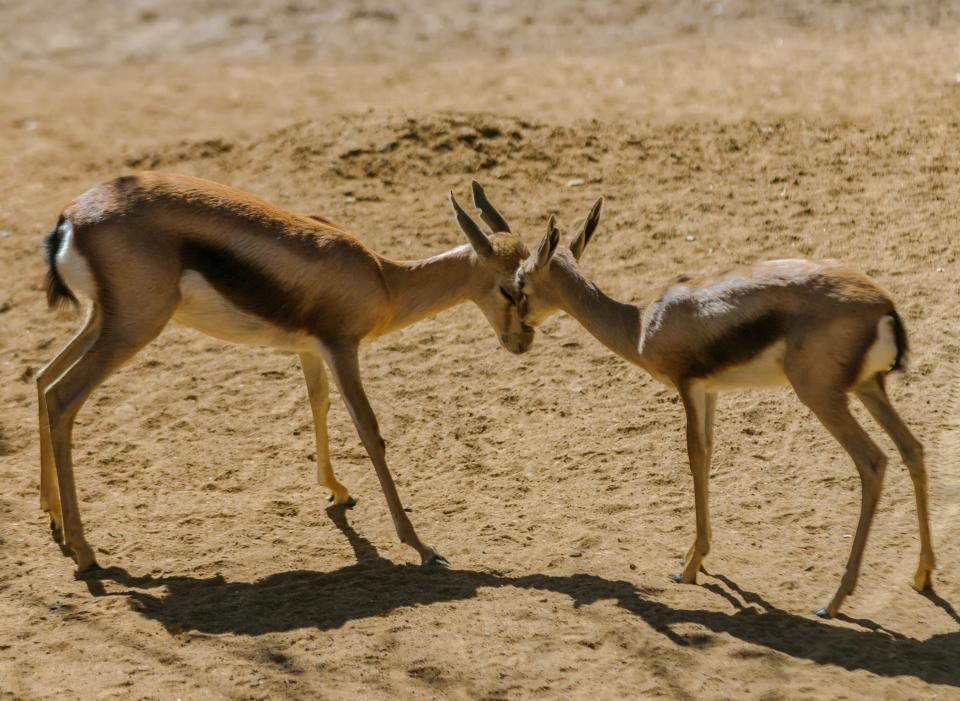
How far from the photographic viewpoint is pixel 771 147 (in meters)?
12.2

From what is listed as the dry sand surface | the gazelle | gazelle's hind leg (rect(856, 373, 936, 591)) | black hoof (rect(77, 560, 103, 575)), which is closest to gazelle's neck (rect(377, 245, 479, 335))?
the gazelle

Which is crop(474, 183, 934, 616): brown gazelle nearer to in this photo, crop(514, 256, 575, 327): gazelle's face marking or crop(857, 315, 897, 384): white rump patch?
crop(857, 315, 897, 384): white rump patch

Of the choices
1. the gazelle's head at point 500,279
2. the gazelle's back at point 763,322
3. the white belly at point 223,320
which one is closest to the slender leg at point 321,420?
the white belly at point 223,320

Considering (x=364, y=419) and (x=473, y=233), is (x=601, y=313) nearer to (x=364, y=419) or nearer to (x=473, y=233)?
(x=473, y=233)

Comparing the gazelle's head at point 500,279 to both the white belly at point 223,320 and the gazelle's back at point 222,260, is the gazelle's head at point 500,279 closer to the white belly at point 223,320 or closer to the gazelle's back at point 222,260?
the gazelle's back at point 222,260

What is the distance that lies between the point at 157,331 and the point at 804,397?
365 centimetres

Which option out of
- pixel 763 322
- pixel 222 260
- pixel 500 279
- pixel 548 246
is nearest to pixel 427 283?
pixel 500 279

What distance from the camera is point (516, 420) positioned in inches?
349

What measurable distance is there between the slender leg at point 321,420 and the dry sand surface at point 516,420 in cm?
18

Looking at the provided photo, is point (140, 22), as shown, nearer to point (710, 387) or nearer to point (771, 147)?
point (771, 147)

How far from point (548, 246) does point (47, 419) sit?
3274 millimetres

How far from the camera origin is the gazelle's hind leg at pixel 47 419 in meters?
7.56

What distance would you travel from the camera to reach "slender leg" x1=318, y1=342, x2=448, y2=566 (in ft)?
Answer: 23.6

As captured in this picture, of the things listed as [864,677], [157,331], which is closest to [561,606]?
[864,677]
